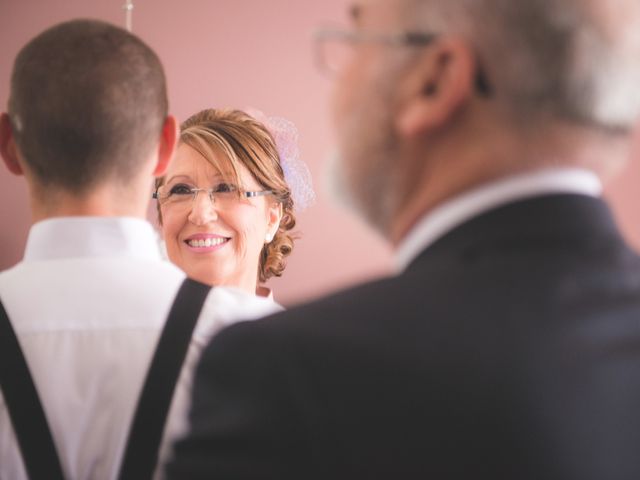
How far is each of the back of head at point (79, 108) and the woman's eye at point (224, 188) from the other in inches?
46.0

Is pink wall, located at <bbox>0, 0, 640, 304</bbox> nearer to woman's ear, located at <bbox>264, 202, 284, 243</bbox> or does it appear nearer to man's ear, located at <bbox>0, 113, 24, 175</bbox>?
woman's ear, located at <bbox>264, 202, 284, 243</bbox>

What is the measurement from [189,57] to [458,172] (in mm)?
2551

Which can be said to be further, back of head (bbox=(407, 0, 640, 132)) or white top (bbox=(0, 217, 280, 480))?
white top (bbox=(0, 217, 280, 480))

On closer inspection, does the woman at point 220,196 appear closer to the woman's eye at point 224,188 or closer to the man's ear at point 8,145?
the woman's eye at point 224,188

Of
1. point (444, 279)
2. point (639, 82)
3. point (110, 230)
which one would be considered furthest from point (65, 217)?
point (639, 82)

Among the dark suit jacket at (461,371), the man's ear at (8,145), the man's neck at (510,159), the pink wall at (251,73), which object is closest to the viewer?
the dark suit jacket at (461,371)

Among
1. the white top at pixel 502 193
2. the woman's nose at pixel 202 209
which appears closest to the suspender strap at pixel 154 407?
the white top at pixel 502 193

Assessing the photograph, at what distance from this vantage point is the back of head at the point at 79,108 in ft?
3.14

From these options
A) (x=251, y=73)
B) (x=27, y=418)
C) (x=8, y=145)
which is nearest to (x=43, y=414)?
(x=27, y=418)

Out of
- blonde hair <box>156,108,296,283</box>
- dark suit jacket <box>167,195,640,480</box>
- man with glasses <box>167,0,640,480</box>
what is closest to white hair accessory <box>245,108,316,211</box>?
blonde hair <box>156,108,296,283</box>

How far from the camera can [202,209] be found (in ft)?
7.10

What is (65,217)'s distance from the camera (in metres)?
0.96

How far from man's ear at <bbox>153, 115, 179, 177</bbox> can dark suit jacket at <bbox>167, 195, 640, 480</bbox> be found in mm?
505

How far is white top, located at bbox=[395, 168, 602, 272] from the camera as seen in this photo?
625 millimetres
